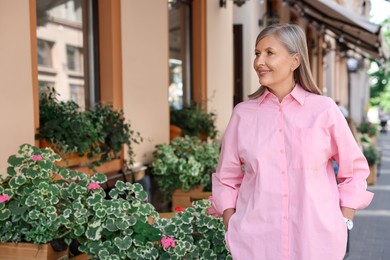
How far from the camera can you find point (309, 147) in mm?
2188

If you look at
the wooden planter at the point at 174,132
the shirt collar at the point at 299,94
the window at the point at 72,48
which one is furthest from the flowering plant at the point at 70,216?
the wooden planter at the point at 174,132

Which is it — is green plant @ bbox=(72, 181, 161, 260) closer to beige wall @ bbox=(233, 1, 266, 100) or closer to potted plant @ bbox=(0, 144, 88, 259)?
potted plant @ bbox=(0, 144, 88, 259)

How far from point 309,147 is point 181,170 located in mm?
3482

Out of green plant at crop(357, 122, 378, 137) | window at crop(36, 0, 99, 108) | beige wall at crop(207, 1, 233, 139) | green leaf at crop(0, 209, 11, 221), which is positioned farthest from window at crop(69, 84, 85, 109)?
green plant at crop(357, 122, 378, 137)

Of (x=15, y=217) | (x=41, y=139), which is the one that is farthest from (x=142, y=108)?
(x=15, y=217)

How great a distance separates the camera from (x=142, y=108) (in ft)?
18.7

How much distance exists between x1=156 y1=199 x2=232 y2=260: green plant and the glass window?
3630mm

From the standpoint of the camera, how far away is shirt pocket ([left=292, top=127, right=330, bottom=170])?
2189 mm

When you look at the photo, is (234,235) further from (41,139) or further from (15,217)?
(41,139)

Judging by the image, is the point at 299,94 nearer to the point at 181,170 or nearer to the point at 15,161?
the point at 15,161

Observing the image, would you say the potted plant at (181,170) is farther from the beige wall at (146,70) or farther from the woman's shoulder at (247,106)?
the woman's shoulder at (247,106)

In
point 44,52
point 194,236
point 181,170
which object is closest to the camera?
point 194,236

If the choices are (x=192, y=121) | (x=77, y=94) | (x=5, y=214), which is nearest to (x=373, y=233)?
(x=192, y=121)

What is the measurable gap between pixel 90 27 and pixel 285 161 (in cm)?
347
